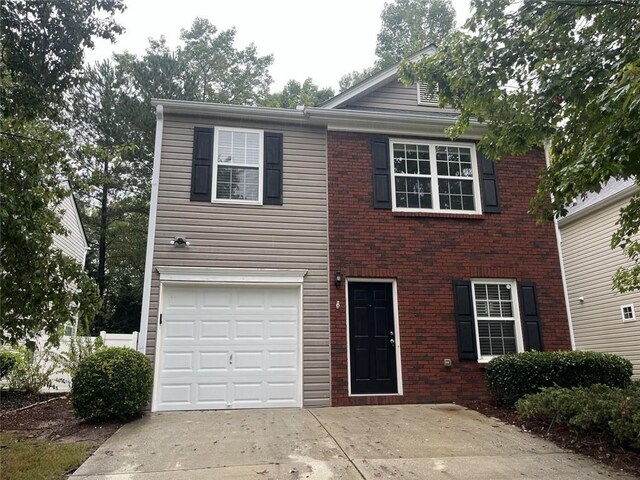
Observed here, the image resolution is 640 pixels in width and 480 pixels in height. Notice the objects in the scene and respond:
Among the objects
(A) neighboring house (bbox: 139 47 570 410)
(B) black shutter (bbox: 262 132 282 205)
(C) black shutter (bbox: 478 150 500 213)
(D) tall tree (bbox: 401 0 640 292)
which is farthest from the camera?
(C) black shutter (bbox: 478 150 500 213)

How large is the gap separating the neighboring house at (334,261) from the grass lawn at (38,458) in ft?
7.19

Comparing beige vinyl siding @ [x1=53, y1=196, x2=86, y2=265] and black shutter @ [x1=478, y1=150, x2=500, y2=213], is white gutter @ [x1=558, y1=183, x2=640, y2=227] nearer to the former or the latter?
black shutter @ [x1=478, y1=150, x2=500, y2=213]

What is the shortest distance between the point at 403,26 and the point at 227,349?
76.2 ft

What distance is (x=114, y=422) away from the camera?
6.48 metres

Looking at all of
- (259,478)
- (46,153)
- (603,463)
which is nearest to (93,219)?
(46,153)

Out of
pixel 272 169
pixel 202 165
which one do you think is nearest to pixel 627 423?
pixel 272 169

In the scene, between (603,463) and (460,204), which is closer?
(603,463)

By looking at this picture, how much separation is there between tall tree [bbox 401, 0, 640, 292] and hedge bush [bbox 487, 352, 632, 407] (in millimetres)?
1999

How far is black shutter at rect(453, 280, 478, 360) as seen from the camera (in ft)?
27.3

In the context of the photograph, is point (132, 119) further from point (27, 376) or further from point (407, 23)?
point (407, 23)

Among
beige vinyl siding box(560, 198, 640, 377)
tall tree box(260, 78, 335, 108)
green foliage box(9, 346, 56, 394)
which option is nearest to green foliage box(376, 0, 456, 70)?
tall tree box(260, 78, 335, 108)

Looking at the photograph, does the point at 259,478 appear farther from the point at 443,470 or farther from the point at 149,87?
the point at 149,87

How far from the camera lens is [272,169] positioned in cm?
867

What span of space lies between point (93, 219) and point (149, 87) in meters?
6.57
